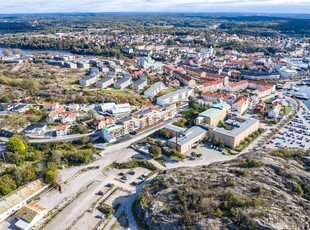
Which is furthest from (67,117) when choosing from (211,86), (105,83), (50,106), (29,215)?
(211,86)

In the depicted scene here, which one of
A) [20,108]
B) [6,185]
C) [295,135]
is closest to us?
[6,185]

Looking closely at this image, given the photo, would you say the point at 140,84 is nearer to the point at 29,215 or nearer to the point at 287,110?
the point at 287,110

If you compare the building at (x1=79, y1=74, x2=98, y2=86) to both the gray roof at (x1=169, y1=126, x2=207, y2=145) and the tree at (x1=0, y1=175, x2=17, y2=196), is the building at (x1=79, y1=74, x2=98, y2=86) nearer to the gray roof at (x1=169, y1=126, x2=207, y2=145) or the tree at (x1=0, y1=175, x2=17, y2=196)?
the gray roof at (x1=169, y1=126, x2=207, y2=145)

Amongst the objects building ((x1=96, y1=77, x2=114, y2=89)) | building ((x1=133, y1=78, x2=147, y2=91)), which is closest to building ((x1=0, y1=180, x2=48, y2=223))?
building ((x1=96, y1=77, x2=114, y2=89))

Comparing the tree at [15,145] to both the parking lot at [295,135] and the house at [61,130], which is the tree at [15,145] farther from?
the parking lot at [295,135]

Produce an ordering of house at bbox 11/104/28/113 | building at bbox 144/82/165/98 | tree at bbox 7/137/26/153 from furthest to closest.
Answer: building at bbox 144/82/165/98
house at bbox 11/104/28/113
tree at bbox 7/137/26/153

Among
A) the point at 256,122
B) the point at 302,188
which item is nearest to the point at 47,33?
the point at 256,122
